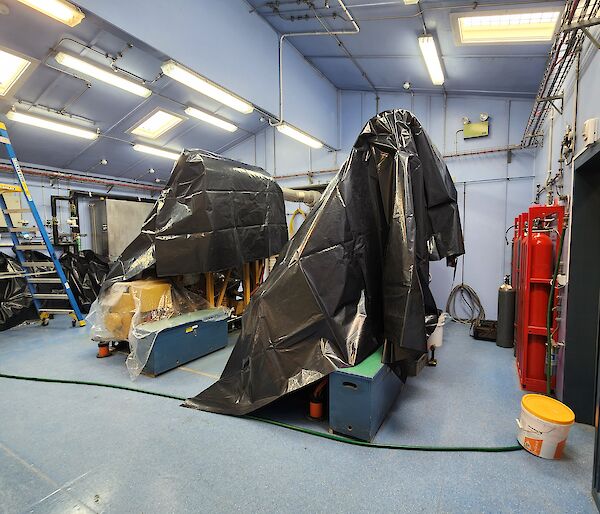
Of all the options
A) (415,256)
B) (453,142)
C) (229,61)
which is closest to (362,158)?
(415,256)

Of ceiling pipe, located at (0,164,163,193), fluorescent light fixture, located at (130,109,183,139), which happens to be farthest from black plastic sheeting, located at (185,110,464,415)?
ceiling pipe, located at (0,164,163,193)

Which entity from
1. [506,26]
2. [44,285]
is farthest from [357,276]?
[44,285]

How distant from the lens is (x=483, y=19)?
357cm

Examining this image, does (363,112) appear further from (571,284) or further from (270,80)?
(571,284)

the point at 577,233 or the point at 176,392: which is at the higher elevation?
the point at 577,233

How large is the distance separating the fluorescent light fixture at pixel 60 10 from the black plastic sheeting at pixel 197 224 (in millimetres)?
1380

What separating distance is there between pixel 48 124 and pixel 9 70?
767mm

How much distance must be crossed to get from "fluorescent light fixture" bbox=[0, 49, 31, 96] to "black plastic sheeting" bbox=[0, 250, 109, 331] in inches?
100

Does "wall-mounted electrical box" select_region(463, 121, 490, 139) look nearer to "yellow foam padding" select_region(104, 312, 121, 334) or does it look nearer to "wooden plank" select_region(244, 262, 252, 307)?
"wooden plank" select_region(244, 262, 252, 307)

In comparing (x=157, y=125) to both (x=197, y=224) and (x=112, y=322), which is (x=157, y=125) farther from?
(x=112, y=322)

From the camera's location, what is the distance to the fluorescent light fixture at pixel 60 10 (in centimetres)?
264

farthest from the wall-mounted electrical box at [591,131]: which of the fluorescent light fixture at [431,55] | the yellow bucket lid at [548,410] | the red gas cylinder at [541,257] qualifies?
the fluorescent light fixture at [431,55]

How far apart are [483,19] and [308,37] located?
239 centimetres

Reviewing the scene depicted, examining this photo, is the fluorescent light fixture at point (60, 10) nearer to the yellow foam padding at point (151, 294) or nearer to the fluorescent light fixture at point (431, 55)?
the yellow foam padding at point (151, 294)
